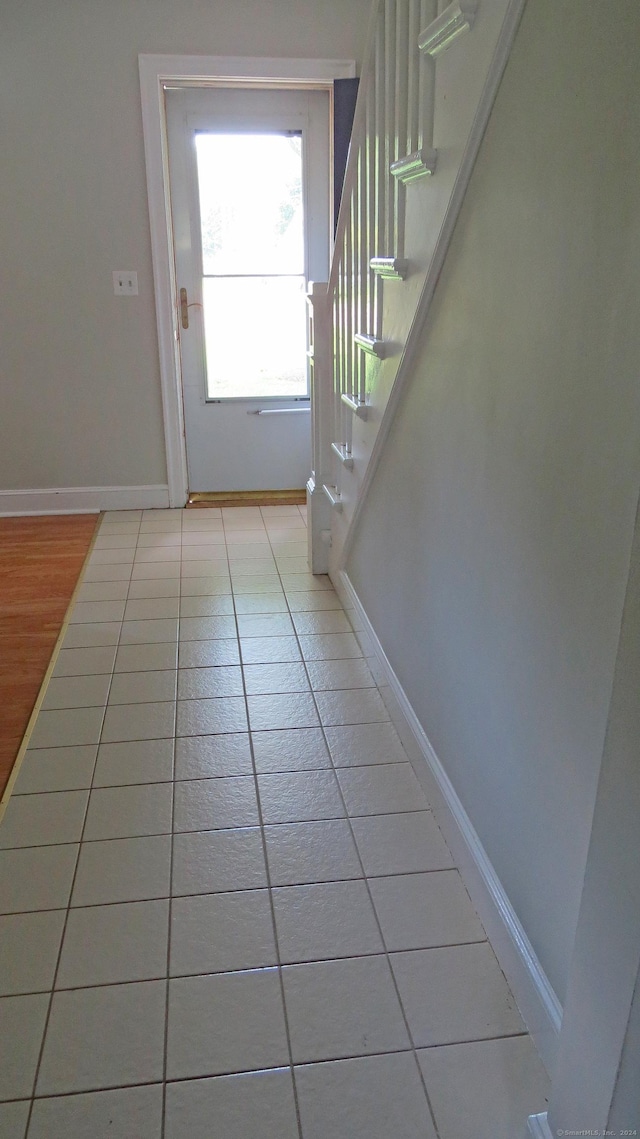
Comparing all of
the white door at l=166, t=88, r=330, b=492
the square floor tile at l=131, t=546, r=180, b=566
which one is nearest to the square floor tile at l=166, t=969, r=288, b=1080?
the square floor tile at l=131, t=546, r=180, b=566

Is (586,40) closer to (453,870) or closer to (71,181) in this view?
(453,870)

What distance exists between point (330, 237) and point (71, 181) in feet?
3.99

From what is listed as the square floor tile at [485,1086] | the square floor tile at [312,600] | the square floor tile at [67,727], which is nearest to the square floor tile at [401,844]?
the square floor tile at [485,1086]

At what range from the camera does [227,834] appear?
1685 millimetres

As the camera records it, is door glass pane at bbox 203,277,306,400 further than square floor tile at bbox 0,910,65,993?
Yes

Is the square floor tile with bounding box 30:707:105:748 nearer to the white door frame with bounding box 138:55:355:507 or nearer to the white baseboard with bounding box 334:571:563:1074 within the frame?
the white baseboard with bounding box 334:571:563:1074

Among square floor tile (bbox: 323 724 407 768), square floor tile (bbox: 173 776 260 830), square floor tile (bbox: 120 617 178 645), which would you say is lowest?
square floor tile (bbox: 173 776 260 830)

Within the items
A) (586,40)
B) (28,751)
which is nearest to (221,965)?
(28,751)

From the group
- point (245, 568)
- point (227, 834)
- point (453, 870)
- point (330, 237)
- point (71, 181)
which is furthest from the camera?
point (330, 237)

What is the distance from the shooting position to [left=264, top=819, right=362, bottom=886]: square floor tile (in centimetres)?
157

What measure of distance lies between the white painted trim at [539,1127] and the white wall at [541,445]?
16cm

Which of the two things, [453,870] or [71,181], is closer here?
[453,870]

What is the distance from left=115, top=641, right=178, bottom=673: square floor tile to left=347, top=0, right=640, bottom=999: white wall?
105 centimetres

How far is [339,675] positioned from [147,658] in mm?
608
